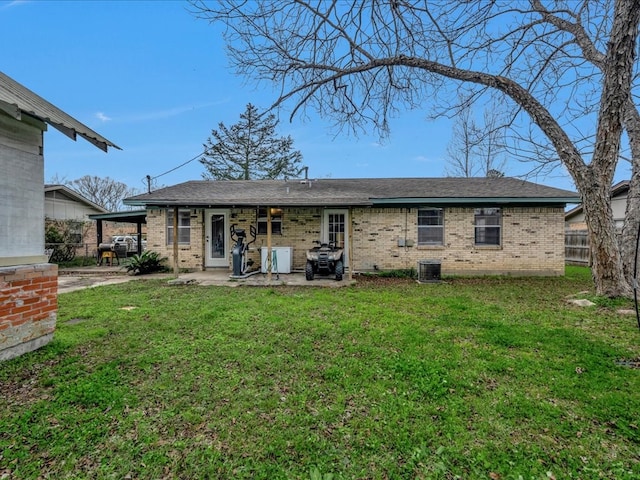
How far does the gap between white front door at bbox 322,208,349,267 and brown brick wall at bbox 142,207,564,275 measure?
25 cm

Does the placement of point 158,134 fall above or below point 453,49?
above

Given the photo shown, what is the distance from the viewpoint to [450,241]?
1051cm

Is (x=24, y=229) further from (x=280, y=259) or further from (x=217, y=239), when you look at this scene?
(x=217, y=239)

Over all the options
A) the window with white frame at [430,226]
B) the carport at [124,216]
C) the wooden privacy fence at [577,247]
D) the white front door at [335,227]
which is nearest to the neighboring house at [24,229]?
the white front door at [335,227]

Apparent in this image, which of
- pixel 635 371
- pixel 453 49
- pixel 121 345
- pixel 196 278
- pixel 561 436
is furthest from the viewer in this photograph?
pixel 196 278

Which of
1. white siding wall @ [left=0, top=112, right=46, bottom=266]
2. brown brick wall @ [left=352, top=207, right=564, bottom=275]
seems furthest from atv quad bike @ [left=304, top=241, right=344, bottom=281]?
white siding wall @ [left=0, top=112, right=46, bottom=266]

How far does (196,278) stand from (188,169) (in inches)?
664

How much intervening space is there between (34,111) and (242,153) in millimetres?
21669

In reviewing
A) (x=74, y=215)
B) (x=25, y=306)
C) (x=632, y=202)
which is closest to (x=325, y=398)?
(x=25, y=306)

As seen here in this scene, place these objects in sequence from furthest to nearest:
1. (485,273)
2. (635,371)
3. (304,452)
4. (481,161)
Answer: (481,161) < (485,273) < (635,371) < (304,452)

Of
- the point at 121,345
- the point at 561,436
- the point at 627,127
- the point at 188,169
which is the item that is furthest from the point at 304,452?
the point at 188,169

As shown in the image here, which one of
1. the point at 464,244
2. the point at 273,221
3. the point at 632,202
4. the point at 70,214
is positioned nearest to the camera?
the point at 632,202

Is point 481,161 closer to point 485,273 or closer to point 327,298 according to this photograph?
point 485,273

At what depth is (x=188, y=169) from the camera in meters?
23.6
